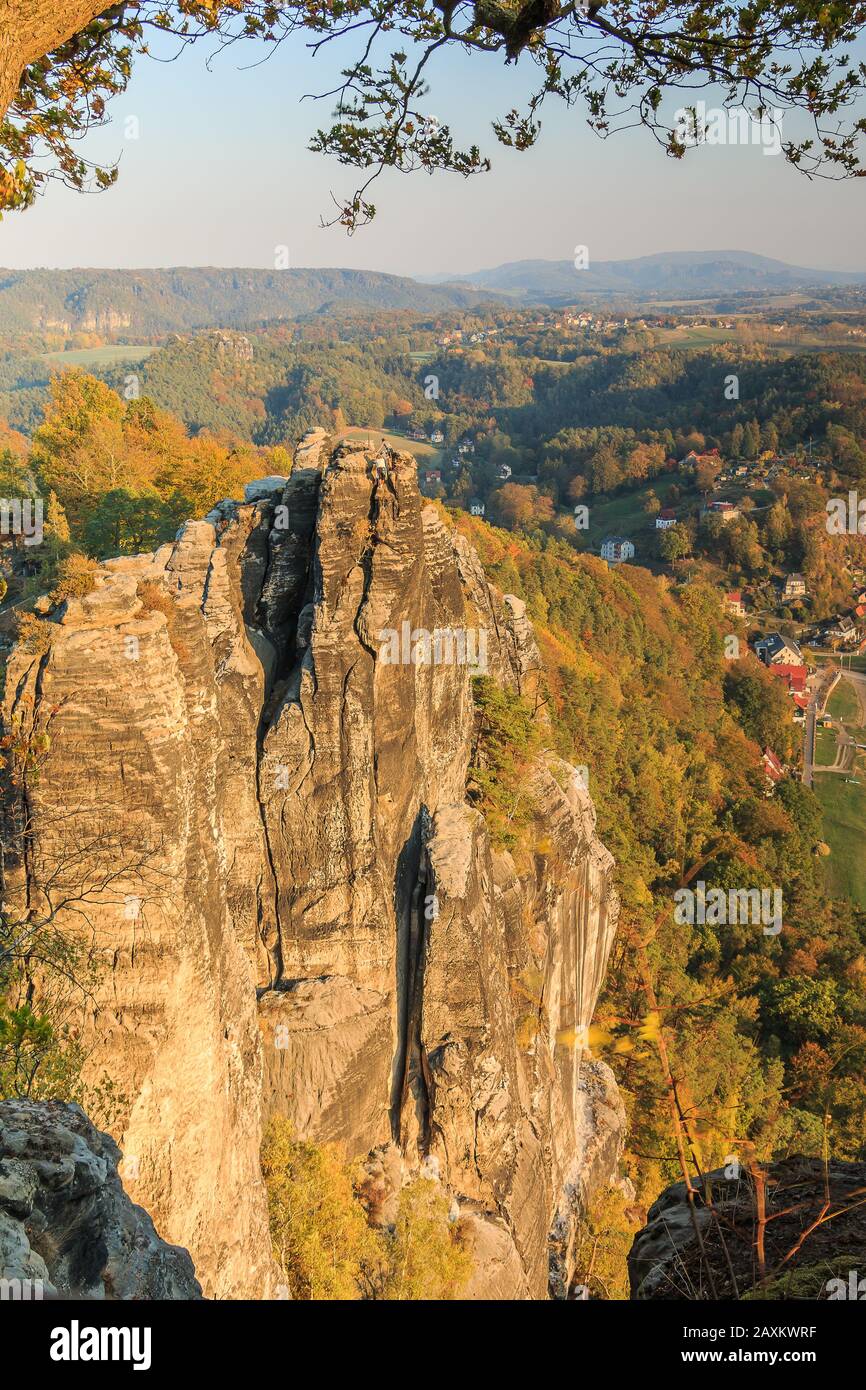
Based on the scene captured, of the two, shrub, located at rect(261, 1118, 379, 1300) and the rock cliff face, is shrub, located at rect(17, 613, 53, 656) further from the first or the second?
shrub, located at rect(261, 1118, 379, 1300)

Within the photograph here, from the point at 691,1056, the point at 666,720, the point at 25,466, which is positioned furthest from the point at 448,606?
the point at 666,720

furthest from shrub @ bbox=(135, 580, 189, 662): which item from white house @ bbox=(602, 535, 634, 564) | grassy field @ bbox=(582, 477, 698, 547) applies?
Result: grassy field @ bbox=(582, 477, 698, 547)

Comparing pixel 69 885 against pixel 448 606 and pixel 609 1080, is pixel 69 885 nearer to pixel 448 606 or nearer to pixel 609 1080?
pixel 448 606

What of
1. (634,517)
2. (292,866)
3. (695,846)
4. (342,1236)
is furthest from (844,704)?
(342,1236)

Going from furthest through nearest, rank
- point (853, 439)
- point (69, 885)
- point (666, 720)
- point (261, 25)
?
point (853, 439) → point (666, 720) → point (69, 885) → point (261, 25)
